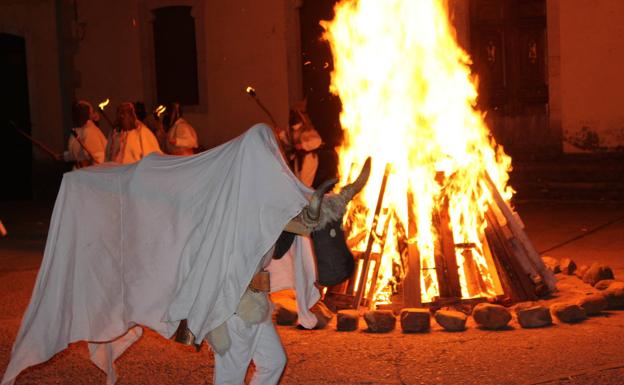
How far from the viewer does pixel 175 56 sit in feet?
67.0

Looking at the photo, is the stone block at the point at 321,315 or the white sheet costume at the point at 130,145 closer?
the stone block at the point at 321,315

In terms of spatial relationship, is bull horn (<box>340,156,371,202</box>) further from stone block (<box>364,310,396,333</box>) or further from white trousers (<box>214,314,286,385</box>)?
stone block (<box>364,310,396,333</box>)

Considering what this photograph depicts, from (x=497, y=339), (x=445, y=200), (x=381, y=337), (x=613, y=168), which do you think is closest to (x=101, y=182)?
(x=381, y=337)

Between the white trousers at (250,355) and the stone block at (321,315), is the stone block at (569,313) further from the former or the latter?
the white trousers at (250,355)

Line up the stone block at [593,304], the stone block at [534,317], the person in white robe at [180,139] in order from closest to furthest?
1. the stone block at [534,317]
2. the stone block at [593,304]
3. the person in white robe at [180,139]

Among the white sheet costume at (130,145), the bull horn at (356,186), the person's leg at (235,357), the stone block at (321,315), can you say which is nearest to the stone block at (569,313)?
the stone block at (321,315)

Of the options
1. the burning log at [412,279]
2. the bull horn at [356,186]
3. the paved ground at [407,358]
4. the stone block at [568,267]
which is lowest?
the paved ground at [407,358]

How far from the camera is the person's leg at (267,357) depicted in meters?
5.39

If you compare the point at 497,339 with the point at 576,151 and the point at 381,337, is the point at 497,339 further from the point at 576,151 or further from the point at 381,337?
the point at 576,151

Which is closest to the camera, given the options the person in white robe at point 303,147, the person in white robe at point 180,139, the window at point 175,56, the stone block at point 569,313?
the stone block at point 569,313

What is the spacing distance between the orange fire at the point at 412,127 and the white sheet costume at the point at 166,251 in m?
2.99

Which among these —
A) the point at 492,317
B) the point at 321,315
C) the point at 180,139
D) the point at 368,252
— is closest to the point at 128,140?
the point at 180,139

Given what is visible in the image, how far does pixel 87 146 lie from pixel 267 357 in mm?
9302

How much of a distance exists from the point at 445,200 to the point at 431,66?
1541 mm
